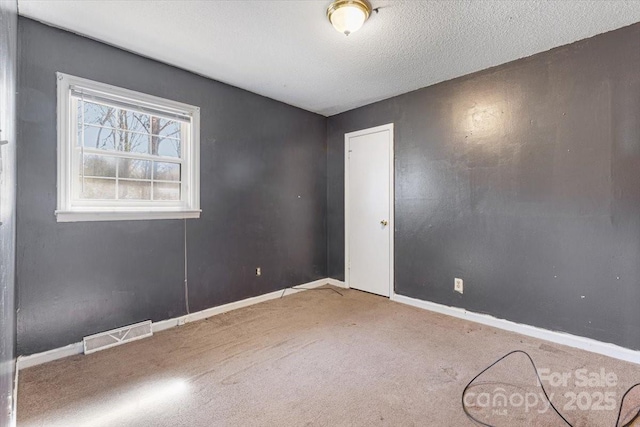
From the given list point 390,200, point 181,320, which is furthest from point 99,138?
point 390,200

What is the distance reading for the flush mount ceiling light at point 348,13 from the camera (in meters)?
1.90

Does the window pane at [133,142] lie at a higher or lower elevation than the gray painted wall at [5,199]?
higher

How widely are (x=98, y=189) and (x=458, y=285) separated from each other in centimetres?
346

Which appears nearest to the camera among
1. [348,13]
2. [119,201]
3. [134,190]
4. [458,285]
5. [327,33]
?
[348,13]

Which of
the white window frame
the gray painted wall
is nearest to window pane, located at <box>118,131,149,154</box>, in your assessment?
the white window frame

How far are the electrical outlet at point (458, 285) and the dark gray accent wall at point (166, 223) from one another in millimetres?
1844

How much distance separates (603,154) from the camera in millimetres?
2295

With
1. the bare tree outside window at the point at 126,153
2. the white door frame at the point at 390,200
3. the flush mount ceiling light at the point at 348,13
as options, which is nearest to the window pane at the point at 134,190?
the bare tree outside window at the point at 126,153

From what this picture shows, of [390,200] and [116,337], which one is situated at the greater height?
[390,200]

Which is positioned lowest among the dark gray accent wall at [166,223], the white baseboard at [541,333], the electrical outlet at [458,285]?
the white baseboard at [541,333]

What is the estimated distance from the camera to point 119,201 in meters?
2.54

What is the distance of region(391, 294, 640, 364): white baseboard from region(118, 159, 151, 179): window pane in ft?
10.1

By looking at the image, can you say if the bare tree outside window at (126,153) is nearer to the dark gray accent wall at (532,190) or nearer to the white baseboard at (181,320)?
the white baseboard at (181,320)

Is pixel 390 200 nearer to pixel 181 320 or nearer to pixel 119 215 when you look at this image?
pixel 181 320
